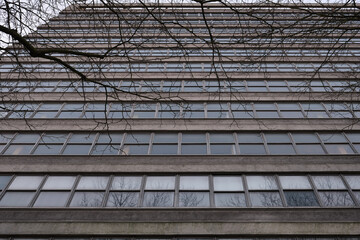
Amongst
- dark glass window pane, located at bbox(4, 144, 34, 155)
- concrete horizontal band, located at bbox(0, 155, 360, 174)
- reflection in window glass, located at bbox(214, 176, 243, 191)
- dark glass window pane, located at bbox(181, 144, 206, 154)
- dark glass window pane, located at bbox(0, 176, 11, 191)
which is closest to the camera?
reflection in window glass, located at bbox(214, 176, 243, 191)

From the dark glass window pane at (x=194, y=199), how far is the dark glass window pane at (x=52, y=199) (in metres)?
5.40

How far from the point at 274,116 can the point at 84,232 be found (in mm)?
13322

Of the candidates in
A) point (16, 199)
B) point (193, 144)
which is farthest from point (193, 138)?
point (16, 199)

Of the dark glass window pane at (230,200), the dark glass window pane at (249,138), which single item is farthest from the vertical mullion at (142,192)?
the dark glass window pane at (249,138)

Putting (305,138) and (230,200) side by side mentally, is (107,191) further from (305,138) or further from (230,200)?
(305,138)

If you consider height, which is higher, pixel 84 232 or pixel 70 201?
pixel 70 201

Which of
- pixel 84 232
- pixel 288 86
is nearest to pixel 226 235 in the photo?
pixel 84 232

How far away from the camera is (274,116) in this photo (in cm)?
1742

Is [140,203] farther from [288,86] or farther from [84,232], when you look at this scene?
[288,86]

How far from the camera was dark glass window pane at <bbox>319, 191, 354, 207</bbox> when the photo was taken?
37.5 feet

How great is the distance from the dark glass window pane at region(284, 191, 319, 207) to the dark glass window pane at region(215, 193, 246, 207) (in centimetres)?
204

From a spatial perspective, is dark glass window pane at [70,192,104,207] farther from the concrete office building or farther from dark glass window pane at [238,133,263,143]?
dark glass window pane at [238,133,263,143]

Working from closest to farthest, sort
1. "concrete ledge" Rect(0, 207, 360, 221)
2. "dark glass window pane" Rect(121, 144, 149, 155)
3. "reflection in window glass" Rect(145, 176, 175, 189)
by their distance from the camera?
"concrete ledge" Rect(0, 207, 360, 221) < "reflection in window glass" Rect(145, 176, 175, 189) < "dark glass window pane" Rect(121, 144, 149, 155)

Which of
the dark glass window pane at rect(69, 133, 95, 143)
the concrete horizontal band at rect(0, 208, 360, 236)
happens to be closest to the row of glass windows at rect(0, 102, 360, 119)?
the dark glass window pane at rect(69, 133, 95, 143)
